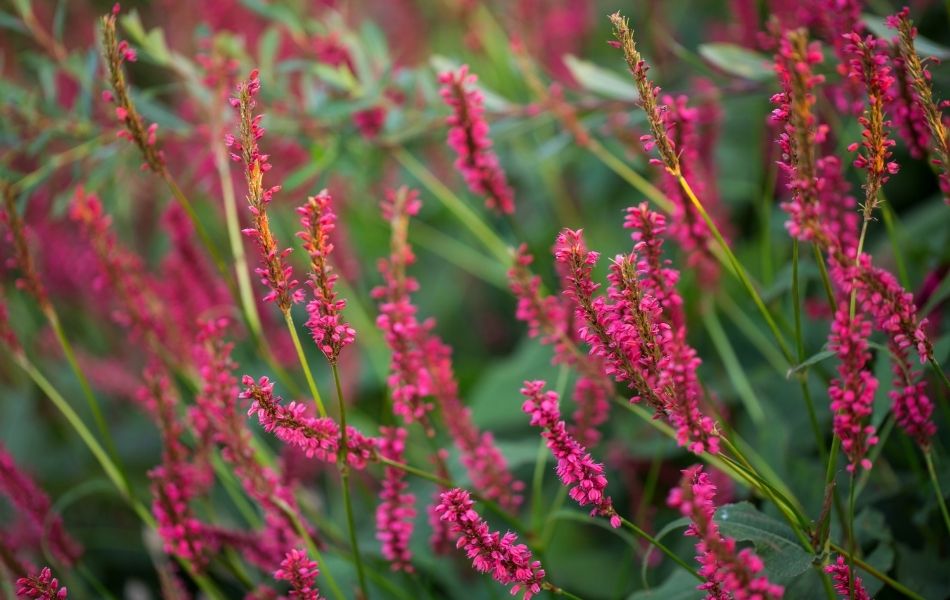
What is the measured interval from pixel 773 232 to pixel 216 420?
82 cm

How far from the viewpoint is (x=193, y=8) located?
1503 millimetres

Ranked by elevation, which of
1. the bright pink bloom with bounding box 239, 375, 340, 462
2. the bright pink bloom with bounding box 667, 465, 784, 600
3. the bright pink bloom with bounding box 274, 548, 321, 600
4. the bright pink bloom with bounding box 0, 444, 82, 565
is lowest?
the bright pink bloom with bounding box 0, 444, 82, 565

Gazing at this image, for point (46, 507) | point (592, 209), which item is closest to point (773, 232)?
point (592, 209)

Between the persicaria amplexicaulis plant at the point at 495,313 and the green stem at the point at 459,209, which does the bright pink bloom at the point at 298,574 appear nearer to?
the persicaria amplexicaulis plant at the point at 495,313

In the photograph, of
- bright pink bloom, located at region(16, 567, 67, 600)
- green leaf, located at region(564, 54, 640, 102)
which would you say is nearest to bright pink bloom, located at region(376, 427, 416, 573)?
bright pink bloom, located at region(16, 567, 67, 600)

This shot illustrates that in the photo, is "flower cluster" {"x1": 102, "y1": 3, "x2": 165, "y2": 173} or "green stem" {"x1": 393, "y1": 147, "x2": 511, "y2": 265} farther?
"green stem" {"x1": 393, "y1": 147, "x2": 511, "y2": 265}

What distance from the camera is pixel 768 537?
0.58 meters

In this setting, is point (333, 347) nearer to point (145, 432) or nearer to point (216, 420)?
point (216, 420)

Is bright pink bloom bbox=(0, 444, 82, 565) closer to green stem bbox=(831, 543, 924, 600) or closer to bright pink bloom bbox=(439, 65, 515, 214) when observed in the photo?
bright pink bloom bbox=(439, 65, 515, 214)

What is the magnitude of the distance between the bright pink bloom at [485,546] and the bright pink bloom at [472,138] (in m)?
0.34

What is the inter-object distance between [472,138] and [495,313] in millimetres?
810

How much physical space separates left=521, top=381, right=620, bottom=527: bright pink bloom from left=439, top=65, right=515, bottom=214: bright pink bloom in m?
0.30

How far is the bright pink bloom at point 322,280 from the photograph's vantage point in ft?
1.62

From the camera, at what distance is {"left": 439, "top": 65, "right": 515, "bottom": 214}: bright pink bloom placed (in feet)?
2.36
